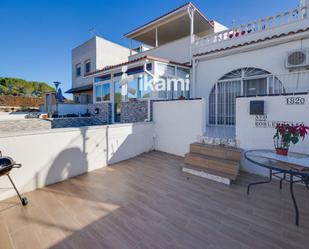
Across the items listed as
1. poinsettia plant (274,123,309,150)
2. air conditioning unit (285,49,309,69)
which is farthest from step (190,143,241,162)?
air conditioning unit (285,49,309,69)

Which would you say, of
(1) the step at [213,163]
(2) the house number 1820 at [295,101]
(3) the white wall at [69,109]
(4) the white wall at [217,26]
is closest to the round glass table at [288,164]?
(1) the step at [213,163]

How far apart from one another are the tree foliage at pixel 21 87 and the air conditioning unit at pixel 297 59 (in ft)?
88.3

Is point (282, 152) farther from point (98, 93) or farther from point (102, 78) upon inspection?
point (98, 93)

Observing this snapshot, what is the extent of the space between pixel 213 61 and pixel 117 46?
1274 cm

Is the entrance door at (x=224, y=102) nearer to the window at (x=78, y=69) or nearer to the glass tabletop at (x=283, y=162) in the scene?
the glass tabletop at (x=283, y=162)

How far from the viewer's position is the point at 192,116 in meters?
5.68

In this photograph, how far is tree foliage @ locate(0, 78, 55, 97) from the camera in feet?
72.9

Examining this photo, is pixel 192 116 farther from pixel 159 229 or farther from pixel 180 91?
pixel 159 229

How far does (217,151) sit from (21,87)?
3007 cm

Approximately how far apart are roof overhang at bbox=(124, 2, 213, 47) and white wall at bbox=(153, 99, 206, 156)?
5.01 metres

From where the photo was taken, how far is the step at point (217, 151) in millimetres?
4324

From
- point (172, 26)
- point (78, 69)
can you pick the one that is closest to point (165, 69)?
point (172, 26)

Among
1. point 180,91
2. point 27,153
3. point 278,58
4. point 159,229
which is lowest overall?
point 159,229

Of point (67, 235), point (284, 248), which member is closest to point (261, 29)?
point (284, 248)
